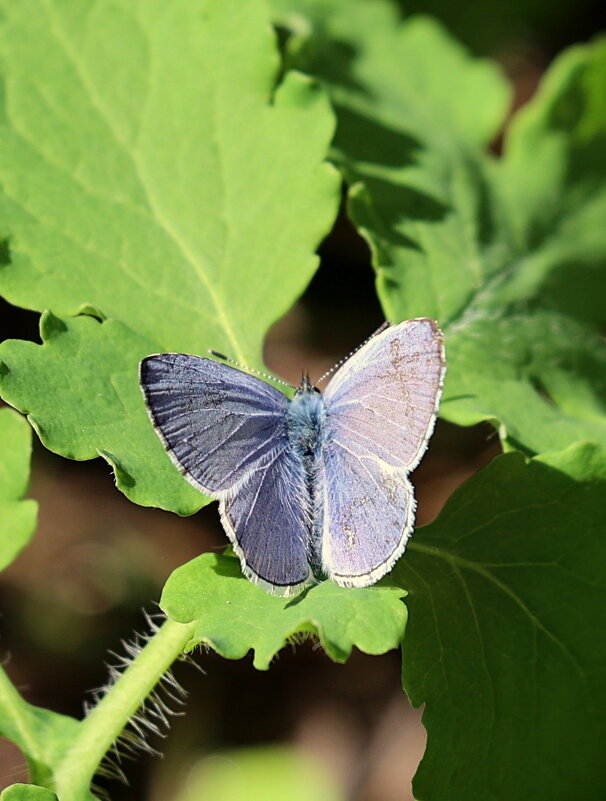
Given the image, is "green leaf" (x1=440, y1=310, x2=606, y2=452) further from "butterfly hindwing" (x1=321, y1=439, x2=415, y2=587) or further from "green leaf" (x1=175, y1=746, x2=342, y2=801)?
"green leaf" (x1=175, y1=746, x2=342, y2=801)

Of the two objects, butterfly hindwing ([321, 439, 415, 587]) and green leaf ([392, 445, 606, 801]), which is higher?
butterfly hindwing ([321, 439, 415, 587])

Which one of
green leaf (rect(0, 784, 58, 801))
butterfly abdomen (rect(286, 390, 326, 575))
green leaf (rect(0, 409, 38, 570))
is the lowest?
green leaf (rect(0, 784, 58, 801))

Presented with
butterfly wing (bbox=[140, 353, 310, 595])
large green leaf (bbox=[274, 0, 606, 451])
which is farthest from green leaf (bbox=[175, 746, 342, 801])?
butterfly wing (bbox=[140, 353, 310, 595])

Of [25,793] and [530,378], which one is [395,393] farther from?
[25,793]

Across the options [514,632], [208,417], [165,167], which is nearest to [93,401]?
[208,417]

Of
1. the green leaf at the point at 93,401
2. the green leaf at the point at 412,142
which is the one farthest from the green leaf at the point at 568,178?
the green leaf at the point at 93,401
